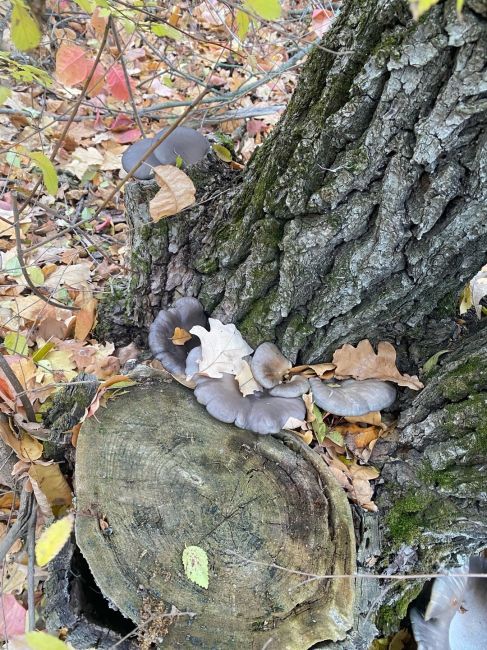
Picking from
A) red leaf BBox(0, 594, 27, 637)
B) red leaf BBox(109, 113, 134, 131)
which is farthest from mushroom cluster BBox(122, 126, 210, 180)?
red leaf BBox(109, 113, 134, 131)

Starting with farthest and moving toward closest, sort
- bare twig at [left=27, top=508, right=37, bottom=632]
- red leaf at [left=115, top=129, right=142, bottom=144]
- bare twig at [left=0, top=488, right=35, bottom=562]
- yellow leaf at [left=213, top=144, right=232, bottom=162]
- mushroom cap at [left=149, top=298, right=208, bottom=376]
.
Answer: red leaf at [left=115, top=129, right=142, bottom=144], yellow leaf at [left=213, top=144, right=232, bottom=162], mushroom cap at [left=149, top=298, right=208, bottom=376], bare twig at [left=0, top=488, right=35, bottom=562], bare twig at [left=27, top=508, right=37, bottom=632]

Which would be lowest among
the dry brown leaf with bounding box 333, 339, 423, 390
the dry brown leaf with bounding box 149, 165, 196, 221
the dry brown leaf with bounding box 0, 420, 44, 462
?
the dry brown leaf with bounding box 0, 420, 44, 462

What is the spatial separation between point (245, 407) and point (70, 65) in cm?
272

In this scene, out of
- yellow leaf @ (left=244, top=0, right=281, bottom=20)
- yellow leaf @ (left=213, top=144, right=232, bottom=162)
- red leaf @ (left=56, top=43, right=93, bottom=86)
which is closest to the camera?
yellow leaf @ (left=244, top=0, right=281, bottom=20)

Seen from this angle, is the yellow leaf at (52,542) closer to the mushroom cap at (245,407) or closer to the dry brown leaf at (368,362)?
the mushroom cap at (245,407)

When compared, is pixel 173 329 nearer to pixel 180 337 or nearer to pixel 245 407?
pixel 180 337

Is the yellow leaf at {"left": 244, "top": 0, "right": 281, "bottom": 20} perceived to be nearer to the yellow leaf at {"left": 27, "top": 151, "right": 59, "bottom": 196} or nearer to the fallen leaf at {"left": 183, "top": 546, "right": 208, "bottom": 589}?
the yellow leaf at {"left": 27, "top": 151, "right": 59, "bottom": 196}

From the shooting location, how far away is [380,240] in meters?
2.16

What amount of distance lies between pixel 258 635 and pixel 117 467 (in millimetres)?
879

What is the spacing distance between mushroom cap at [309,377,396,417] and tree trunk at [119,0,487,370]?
24cm

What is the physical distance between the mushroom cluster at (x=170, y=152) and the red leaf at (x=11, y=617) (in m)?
2.19

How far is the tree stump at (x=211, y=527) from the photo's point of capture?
197 centimetres

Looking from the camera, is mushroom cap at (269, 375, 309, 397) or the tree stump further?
mushroom cap at (269, 375, 309, 397)

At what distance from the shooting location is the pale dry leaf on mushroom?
7.88 feet
